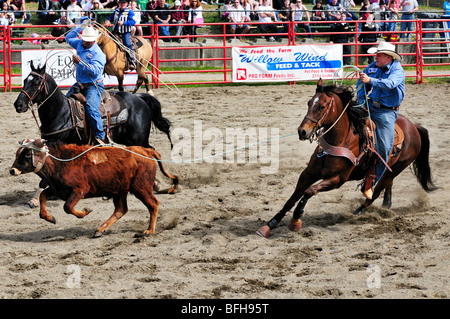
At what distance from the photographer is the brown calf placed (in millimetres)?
6496

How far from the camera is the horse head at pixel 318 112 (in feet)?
20.9

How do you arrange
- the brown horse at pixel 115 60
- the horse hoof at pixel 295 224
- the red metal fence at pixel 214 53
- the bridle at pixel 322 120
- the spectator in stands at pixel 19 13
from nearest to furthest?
the bridle at pixel 322 120 → the horse hoof at pixel 295 224 → the brown horse at pixel 115 60 → the red metal fence at pixel 214 53 → the spectator in stands at pixel 19 13

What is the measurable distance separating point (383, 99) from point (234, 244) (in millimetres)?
2266

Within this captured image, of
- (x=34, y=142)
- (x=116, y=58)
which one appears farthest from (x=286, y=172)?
(x=116, y=58)

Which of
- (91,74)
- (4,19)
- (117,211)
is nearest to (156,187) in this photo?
(117,211)

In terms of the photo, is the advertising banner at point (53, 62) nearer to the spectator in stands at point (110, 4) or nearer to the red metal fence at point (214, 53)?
the red metal fence at point (214, 53)

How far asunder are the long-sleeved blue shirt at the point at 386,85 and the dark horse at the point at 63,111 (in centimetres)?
298

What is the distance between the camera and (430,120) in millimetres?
12539

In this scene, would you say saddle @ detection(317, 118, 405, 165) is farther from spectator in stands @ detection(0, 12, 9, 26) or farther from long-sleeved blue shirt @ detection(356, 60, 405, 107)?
spectator in stands @ detection(0, 12, 9, 26)

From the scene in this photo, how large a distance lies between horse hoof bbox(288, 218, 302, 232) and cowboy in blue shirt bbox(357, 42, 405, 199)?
82 centimetres

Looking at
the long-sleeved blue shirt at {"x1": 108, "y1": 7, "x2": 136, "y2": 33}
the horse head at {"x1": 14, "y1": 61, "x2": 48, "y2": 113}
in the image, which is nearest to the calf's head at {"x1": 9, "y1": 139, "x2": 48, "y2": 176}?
the horse head at {"x1": 14, "y1": 61, "x2": 48, "y2": 113}

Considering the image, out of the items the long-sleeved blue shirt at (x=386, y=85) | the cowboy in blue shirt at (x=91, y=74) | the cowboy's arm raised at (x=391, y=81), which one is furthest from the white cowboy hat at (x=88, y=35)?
the cowboy's arm raised at (x=391, y=81)

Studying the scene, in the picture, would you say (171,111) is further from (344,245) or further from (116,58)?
(344,245)
